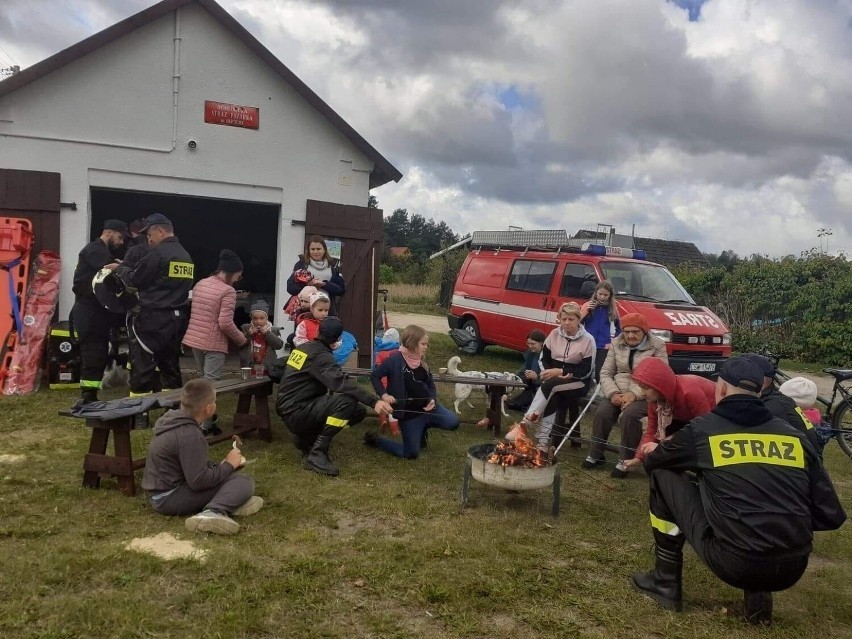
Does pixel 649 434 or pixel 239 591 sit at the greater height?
pixel 649 434

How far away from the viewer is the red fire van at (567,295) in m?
9.52

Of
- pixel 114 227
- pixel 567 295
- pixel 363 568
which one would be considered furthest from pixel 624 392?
pixel 114 227

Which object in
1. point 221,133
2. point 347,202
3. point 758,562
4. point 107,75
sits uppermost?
point 107,75

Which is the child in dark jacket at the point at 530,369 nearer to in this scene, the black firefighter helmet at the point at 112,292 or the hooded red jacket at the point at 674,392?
the hooded red jacket at the point at 674,392

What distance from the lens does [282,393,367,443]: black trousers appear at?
5.65 m

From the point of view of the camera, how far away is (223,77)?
9.29m

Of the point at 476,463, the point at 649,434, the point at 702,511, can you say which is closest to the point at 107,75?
the point at 476,463

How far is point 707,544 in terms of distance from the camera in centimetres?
350

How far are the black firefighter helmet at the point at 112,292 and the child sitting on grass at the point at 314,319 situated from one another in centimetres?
174

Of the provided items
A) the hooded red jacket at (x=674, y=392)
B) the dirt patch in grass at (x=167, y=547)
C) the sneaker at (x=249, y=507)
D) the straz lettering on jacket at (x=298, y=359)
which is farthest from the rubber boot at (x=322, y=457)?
the hooded red jacket at (x=674, y=392)

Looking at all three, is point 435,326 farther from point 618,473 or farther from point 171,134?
point 618,473

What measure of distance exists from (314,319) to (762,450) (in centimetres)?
461

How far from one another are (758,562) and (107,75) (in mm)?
9111

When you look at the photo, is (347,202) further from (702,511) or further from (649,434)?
(702,511)
